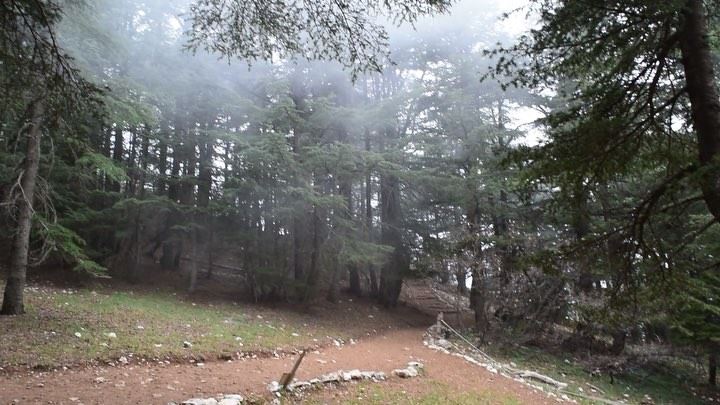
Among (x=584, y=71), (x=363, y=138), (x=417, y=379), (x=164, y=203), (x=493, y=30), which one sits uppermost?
(x=493, y=30)

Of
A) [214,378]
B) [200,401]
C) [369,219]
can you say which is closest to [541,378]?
[214,378]

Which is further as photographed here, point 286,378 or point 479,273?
point 479,273

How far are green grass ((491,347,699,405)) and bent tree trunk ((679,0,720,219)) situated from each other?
777 centimetres

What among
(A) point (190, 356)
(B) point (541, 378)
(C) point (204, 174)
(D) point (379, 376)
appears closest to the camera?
(A) point (190, 356)

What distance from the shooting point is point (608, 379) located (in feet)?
37.6

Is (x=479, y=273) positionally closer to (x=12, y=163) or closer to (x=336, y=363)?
(x=336, y=363)

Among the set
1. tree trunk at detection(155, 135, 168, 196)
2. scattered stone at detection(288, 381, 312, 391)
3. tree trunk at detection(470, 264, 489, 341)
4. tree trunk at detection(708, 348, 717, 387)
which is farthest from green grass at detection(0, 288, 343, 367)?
tree trunk at detection(708, 348, 717, 387)

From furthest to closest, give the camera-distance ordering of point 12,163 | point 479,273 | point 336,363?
point 479,273 < point 12,163 < point 336,363

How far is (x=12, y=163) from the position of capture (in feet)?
37.1

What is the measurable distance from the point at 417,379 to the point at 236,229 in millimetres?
8775

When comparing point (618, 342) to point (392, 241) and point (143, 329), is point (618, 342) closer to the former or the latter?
point (392, 241)

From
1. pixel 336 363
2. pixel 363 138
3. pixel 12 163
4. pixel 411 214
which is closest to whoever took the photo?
pixel 336 363

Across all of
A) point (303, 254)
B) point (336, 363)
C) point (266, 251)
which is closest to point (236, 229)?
point (266, 251)

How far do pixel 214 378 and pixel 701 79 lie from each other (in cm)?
706
